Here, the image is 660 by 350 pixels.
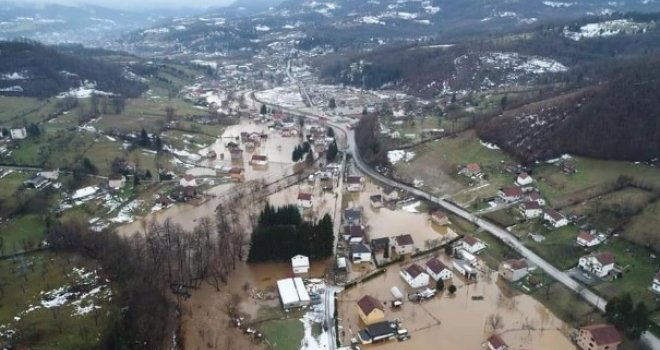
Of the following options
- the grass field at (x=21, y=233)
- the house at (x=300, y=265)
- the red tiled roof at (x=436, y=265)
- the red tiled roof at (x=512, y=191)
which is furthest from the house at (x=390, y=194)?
the grass field at (x=21, y=233)

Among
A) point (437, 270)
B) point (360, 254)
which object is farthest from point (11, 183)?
point (437, 270)

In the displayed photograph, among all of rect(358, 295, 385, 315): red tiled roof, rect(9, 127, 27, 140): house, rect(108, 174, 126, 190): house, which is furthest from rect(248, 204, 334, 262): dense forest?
rect(9, 127, 27, 140): house

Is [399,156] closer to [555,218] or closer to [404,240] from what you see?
[404,240]

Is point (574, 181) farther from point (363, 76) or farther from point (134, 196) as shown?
point (363, 76)

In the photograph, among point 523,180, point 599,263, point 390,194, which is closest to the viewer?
point 599,263

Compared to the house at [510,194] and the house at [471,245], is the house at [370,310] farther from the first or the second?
the house at [510,194]

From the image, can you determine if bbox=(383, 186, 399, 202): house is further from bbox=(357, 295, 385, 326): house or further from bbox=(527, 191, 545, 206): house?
bbox=(357, 295, 385, 326): house

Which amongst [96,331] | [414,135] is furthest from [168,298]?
[414,135]
